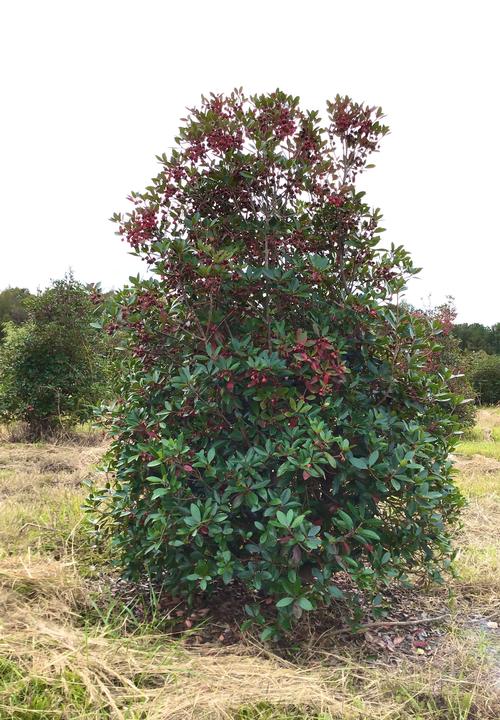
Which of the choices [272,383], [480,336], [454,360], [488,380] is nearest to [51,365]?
[272,383]

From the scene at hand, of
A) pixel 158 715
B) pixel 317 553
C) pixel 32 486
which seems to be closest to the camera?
pixel 158 715

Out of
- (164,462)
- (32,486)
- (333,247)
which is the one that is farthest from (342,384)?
(32,486)

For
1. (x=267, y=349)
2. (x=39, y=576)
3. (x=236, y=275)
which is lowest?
(x=39, y=576)

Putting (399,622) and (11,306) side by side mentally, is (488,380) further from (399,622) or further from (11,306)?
(11,306)

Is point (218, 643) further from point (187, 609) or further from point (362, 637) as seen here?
point (362, 637)

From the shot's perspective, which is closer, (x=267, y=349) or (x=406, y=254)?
(x=267, y=349)

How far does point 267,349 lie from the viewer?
9.07 feet

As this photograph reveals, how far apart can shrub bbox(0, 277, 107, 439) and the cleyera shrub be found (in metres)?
5.97

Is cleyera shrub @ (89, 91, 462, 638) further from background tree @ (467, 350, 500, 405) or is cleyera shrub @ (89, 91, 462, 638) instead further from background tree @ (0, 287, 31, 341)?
background tree @ (0, 287, 31, 341)

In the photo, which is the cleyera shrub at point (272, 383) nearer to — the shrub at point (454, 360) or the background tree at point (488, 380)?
the shrub at point (454, 360)

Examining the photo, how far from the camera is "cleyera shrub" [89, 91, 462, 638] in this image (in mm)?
2592

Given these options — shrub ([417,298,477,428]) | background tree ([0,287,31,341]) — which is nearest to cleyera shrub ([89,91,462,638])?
shrub ([417,298,477,428])

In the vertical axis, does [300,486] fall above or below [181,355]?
below

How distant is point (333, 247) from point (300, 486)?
1196 millimetres
